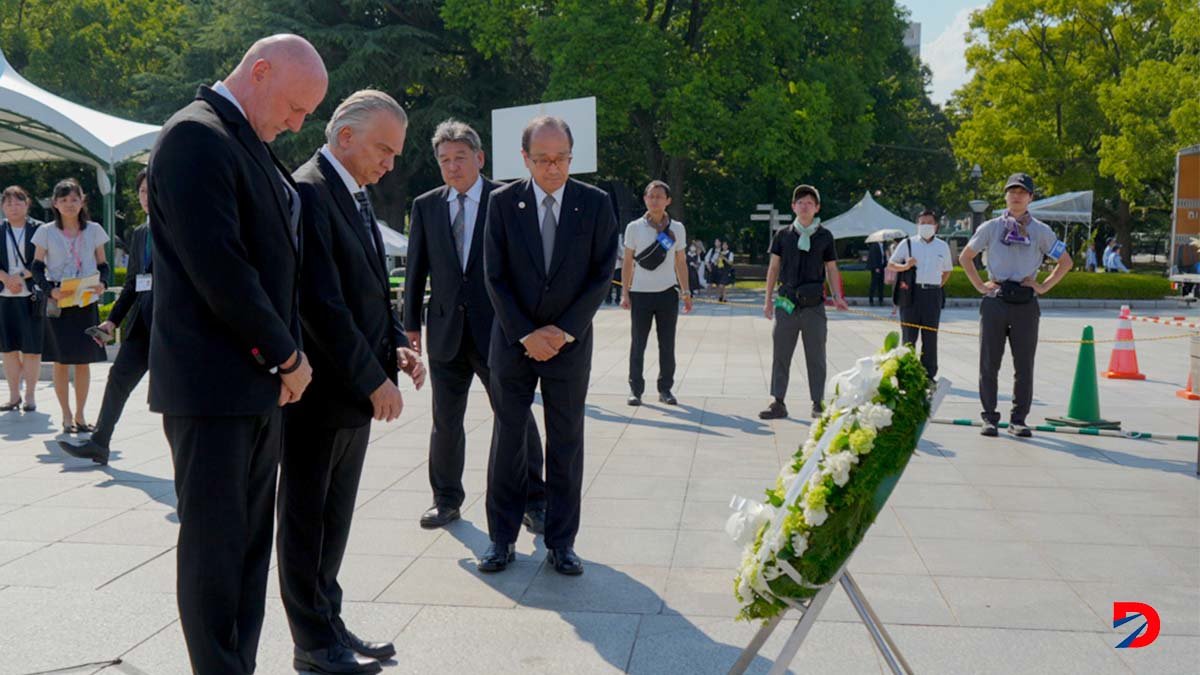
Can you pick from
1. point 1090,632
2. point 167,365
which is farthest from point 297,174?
point 1090,632

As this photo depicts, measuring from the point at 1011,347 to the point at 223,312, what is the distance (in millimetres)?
6592

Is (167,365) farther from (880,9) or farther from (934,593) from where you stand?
(880,9)

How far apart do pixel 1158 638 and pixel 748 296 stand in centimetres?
2710

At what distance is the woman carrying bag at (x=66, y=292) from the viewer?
758 cm

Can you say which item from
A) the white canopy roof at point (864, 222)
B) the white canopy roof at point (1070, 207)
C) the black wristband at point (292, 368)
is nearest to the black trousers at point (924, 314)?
the black wristband at point (292, 368)

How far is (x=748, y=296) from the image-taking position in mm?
30578

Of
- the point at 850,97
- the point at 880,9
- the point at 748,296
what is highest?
the point at 880,9

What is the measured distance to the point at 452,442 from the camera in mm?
5285

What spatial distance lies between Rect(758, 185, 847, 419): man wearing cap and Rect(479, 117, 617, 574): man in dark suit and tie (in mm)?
4325

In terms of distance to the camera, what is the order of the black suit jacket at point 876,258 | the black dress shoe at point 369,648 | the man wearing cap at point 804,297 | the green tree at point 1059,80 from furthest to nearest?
the green tree at point 1059,80 < the black suit jacket at point 876,258 < the man wearing cap at point 804,297 < the black dress shoe at point 369,648

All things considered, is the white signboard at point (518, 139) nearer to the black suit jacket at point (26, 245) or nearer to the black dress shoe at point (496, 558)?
the black suit jacket at point (26, 245)

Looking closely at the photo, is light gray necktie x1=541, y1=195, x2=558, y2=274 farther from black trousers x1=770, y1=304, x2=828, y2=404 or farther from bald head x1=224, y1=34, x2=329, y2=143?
black trousers x1=770, y1=304, x2=828, y2=404

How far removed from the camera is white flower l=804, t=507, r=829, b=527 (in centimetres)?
248

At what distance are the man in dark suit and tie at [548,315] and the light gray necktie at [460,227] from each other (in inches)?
29.3
